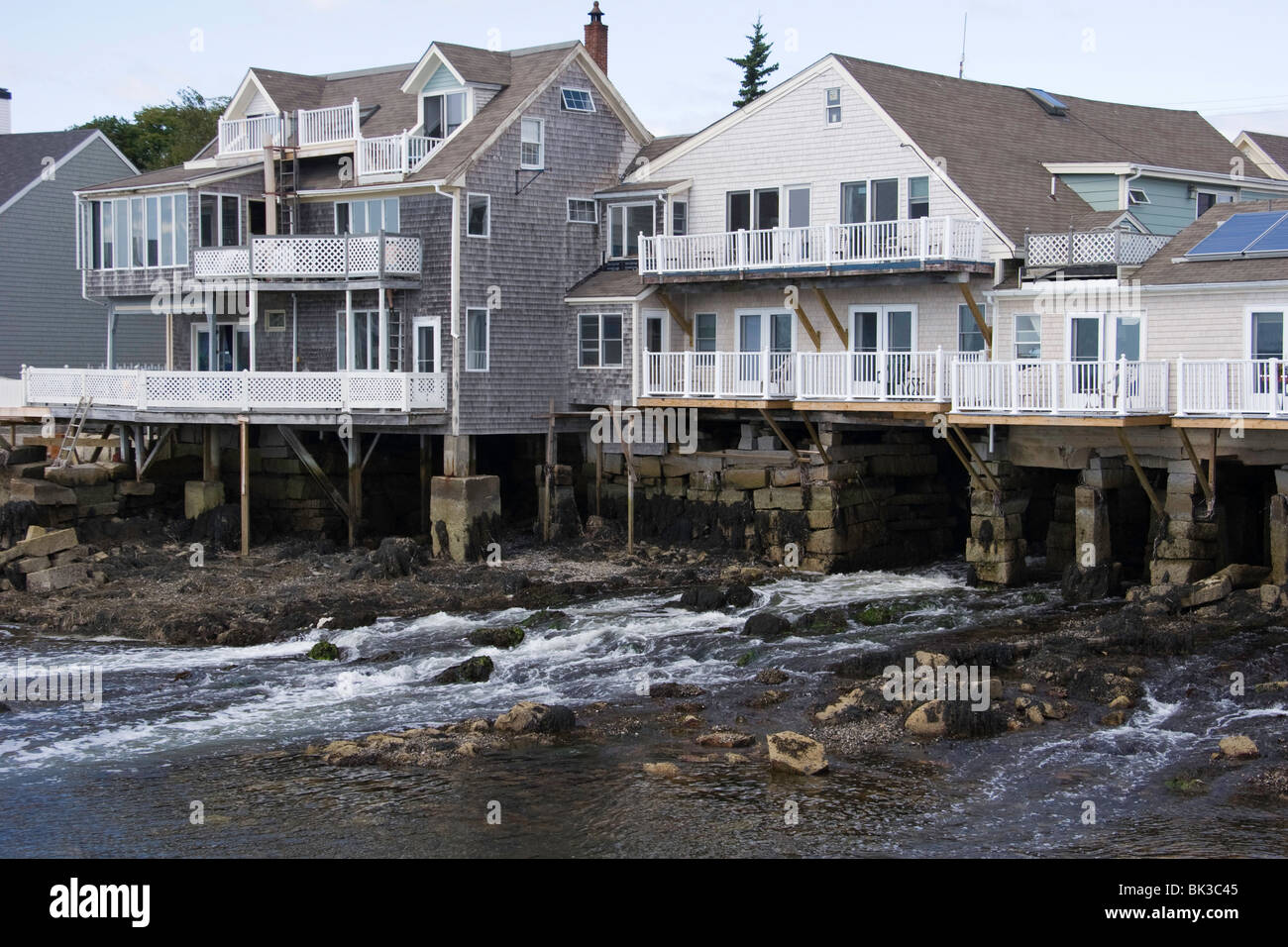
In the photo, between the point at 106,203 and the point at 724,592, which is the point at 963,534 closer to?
the point at 724,592

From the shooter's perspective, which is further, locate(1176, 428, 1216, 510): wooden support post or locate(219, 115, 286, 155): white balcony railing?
locate(219, 115, 286, 155): white balcony railing

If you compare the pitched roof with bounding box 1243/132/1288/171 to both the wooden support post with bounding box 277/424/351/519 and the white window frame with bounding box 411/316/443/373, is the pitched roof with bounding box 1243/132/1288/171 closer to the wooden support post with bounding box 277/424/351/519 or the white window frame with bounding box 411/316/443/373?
the white window frame with bounding box 411/316/443/373

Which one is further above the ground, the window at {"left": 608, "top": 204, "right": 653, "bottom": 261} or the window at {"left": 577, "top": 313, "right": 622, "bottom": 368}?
the window at {"left": 608, "top": 204, "right": 653, "bottom": 261}

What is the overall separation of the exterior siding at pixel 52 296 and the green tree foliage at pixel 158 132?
49.2 feet

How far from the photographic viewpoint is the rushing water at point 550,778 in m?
17.9

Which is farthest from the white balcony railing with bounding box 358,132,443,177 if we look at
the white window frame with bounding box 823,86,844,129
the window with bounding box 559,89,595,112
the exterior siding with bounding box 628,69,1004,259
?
the white window frame with bounding box 823,86,844,129

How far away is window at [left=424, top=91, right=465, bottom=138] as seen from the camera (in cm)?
3919

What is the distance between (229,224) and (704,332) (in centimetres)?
1234

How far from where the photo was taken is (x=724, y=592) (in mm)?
30625

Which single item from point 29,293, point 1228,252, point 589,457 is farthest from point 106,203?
point 1228,252

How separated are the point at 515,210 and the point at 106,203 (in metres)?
11.4

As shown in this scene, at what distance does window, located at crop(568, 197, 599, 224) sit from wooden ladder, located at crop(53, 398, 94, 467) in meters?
12.6

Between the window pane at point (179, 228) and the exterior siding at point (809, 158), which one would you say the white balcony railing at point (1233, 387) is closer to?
the exterior siding at point (809, 158)
